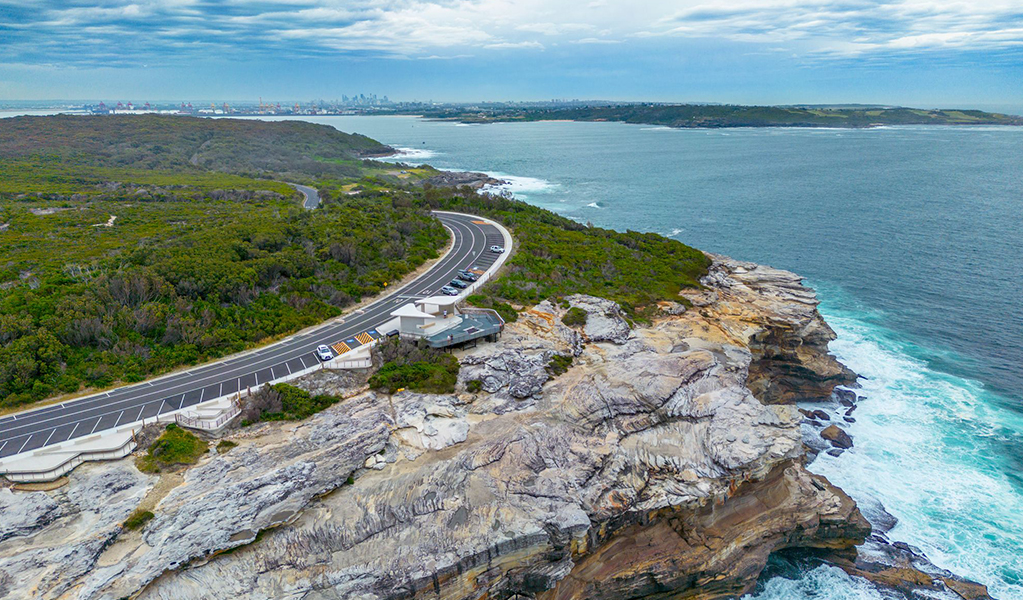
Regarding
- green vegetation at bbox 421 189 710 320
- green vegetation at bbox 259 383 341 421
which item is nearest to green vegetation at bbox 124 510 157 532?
green vegetation at bbox 259 383 341 421

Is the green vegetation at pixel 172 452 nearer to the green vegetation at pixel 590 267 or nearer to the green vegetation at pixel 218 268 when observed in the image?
the green vegetation at pixel 218 268

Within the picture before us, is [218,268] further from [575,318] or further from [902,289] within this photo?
[902,289]

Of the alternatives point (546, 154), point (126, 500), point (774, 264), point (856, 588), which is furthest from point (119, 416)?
point (546, 154)

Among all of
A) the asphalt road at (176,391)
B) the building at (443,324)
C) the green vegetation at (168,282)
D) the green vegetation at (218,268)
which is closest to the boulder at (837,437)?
the green vegetation at (218,268)

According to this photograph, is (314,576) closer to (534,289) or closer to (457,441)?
(457,441)

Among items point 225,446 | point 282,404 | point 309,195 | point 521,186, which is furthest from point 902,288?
point 309,195

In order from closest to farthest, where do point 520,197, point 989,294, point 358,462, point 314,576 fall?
1. point 314,576
2. point 358,462
3. point 989,294
4. point 520,197
